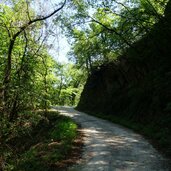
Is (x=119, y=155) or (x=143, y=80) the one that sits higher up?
(x=143, y=80)

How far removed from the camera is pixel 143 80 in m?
24.2

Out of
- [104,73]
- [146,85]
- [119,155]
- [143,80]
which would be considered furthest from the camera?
[104,73]

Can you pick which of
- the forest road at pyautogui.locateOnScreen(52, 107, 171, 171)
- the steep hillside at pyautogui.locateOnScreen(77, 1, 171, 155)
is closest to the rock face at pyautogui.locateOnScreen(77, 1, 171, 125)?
the steep hillside at pyautogui.locateOnScreen(77, 1, 171, 155)

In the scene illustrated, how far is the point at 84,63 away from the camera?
48125mm

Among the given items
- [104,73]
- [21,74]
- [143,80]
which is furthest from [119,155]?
[104,73]

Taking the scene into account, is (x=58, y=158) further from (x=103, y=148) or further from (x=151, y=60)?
(x=151, y=60)

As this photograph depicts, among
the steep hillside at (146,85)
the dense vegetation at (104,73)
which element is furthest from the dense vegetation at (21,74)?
the steep hillside at (146,85)

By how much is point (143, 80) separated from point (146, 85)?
1.71 m

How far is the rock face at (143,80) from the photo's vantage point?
61.8ft

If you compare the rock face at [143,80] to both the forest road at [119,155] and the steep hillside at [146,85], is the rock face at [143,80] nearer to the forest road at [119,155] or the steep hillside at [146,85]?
the steep hillside at [146,85]

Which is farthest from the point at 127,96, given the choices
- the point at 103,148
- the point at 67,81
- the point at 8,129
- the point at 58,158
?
the point at 67,81

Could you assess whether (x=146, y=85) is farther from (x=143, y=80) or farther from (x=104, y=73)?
(x=104, y=73)

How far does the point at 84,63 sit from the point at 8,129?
38.8 m

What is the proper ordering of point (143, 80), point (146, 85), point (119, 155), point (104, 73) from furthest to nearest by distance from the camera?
point (104, 73) → point (143, 80) → point (146, 85) → point (119, 155)
